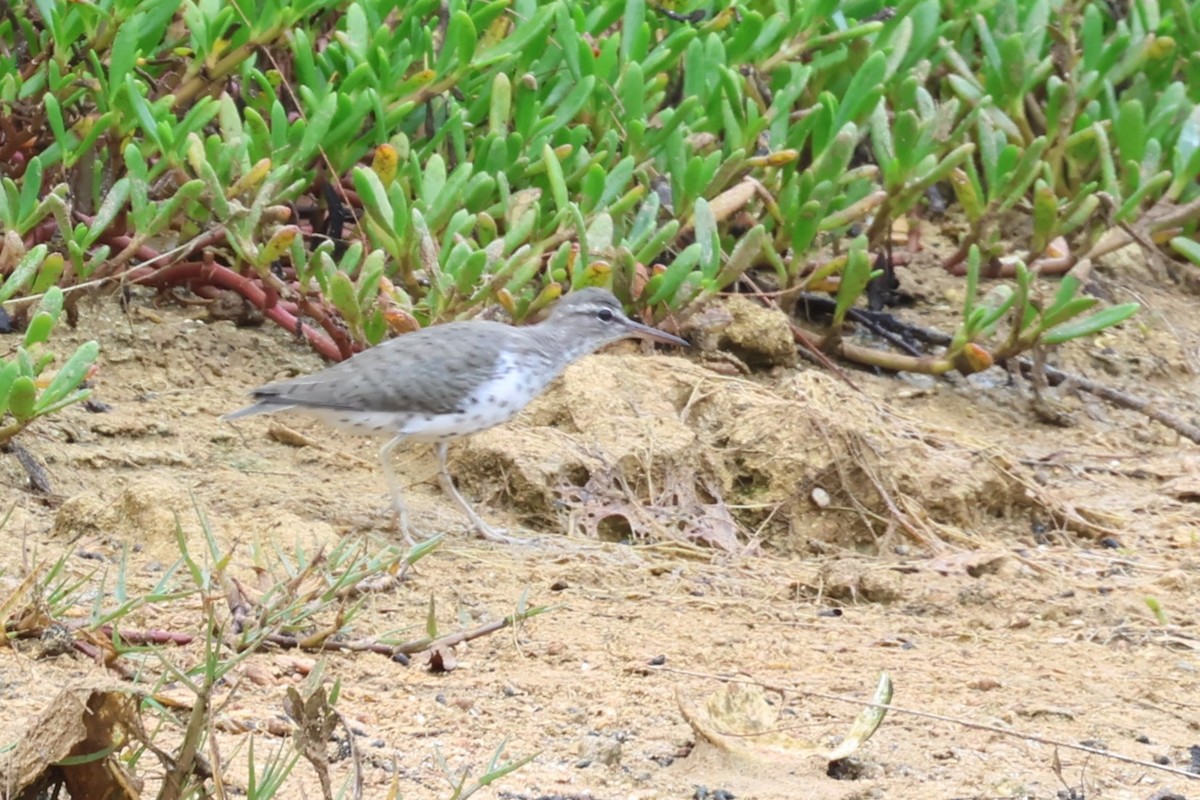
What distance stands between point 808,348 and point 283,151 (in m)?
2.62

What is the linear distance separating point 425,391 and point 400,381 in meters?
0.10

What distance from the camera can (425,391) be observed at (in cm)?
627

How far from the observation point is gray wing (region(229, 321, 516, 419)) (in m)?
6.23

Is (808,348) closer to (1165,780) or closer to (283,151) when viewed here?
(283,151)

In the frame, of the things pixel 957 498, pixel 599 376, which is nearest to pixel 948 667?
pixel 957 498

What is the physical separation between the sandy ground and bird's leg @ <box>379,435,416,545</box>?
0.09 m

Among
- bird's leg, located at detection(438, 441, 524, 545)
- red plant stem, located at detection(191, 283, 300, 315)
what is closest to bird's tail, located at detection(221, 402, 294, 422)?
bird's leg, located at detection(438, 441, 524, 545)

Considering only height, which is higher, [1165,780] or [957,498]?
[1165,780]

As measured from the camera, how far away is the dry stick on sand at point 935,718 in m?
4.09

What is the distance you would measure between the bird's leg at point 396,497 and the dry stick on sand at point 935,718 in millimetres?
1592

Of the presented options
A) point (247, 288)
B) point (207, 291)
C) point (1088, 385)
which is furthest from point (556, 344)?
point (1088, 385)

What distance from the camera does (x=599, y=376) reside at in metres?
7.02

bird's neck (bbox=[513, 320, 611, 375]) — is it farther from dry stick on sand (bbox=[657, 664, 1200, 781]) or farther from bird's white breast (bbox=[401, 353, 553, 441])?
dry stick on sand (bbox=[657, 664, 1200, 781])

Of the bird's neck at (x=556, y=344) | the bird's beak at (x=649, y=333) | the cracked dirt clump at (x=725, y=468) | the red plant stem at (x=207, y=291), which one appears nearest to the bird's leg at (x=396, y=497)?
the cracked dirt clump at (x=725, y=468)
